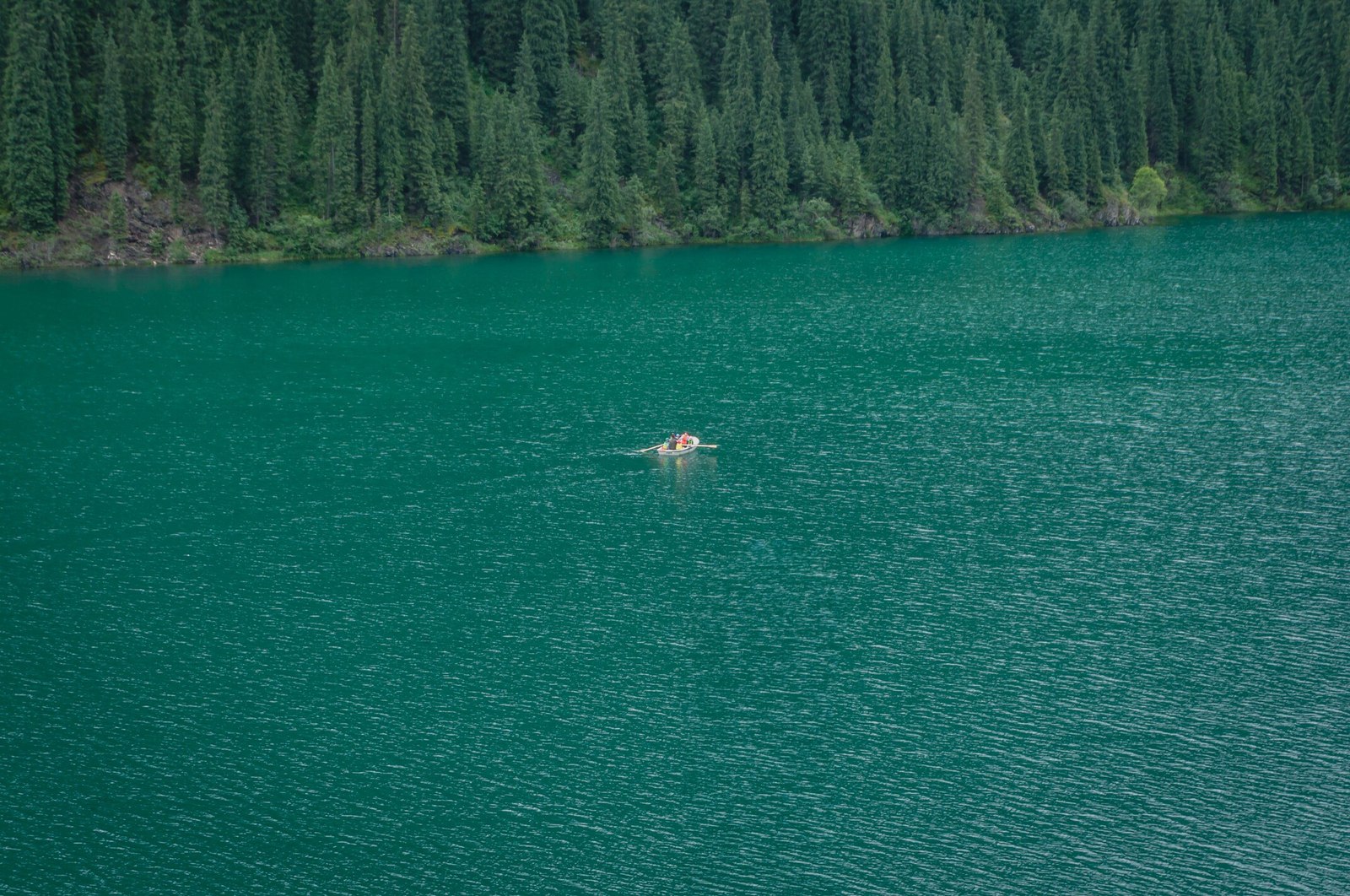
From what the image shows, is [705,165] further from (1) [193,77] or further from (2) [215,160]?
(1) [193,77]

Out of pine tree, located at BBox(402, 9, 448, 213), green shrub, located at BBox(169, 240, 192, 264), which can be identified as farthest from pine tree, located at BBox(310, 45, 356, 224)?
green shrub, located at BBox(169, 240, 192, 264)

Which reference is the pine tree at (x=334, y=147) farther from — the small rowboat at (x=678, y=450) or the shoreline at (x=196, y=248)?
the small rowboat at (x=678, y=450)

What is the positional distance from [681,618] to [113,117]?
138833mm

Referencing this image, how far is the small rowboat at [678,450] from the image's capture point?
83812mm

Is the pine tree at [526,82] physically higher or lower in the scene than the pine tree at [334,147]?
higher

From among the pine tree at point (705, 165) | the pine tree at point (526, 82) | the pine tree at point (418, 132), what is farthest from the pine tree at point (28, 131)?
the pine tree at point (705, 165)

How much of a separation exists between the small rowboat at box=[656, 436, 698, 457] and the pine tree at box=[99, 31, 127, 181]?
116m

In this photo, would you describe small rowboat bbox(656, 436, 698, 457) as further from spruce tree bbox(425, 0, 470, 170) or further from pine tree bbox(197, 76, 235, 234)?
spruce tree bbox(425, 0, 470, 170)

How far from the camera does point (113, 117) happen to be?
167 metres

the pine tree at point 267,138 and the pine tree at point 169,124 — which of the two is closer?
the pine tree at point 169,124

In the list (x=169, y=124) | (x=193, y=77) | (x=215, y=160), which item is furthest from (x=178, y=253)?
(x=193, y=77)

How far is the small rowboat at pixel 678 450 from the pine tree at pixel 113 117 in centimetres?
11567

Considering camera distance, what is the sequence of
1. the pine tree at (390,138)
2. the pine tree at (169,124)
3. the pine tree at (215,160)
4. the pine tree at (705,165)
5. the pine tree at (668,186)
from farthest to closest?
1. the pine tree at (668,186)
2. the pine tree at (705,165)
3. the pine tree at (390,138)
4. the pine tree at (169,124)
5. the pine tree at (215,160)

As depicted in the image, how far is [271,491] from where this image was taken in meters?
77.5
